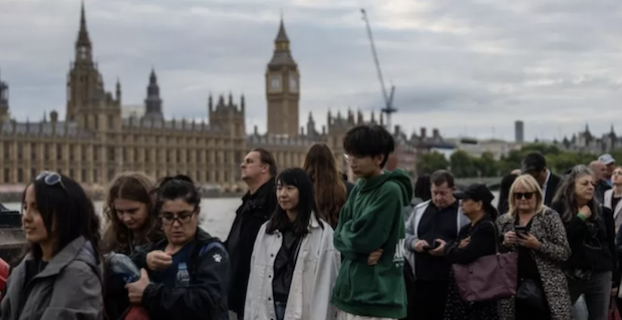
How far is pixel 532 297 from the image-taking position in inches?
196

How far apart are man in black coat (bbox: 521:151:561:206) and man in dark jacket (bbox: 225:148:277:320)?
238 cm

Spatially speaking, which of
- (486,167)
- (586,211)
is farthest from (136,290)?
(486,167)

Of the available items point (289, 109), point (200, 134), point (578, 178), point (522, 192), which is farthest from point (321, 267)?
point (289, 109)

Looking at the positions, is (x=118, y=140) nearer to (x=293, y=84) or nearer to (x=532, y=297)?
(x=293, y=84)

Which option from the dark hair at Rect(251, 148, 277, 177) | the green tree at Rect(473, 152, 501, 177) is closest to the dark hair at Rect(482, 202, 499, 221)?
the dark hair at Rect(251, 148, 277, 177)

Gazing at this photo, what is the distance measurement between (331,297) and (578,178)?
1.99 meters

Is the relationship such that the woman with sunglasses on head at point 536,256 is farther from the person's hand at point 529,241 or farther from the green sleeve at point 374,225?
the green sleeve at point 374,225

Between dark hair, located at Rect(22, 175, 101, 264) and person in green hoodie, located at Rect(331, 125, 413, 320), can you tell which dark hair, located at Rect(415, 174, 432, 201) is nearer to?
person in green hoodie, located at Rect(331, 125, 413, 320)

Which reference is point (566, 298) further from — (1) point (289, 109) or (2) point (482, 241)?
(1) point (289, 109)

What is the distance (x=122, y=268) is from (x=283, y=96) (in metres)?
108

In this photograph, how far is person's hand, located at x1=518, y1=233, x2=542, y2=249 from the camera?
16.0 feet

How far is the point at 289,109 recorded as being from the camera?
365 feet

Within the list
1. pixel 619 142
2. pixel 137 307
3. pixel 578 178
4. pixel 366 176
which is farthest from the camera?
pixel 619 142

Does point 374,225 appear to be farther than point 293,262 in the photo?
No
